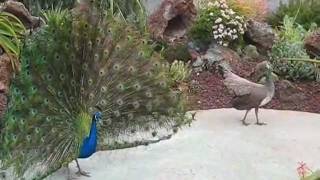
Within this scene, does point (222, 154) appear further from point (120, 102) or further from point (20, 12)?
point (20, 12)

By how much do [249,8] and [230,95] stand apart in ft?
5.05

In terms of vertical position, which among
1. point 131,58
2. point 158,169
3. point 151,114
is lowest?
point 158,169

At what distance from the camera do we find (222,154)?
6.03 meters

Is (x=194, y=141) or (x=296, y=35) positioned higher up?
(x=296, y=35)

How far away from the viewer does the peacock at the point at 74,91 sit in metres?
5.35

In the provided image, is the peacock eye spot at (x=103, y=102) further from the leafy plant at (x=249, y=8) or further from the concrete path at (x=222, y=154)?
the leafy plant at (x=249, y=8)

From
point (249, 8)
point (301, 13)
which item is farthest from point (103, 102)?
point (301, 13)

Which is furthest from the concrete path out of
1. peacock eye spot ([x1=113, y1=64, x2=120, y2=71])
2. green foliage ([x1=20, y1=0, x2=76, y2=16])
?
green foliage ([x1=20, y1=0, x2=76, y2=16])

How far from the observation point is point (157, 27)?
866 centimetres

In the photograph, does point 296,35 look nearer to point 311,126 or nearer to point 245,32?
point 245,32

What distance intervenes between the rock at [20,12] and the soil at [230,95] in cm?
180

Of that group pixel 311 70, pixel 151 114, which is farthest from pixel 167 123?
pixel 311 70

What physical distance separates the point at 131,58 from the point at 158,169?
86 cm

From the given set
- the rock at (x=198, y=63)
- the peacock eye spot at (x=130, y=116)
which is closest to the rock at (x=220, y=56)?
the rock at (x=198, y=63)
